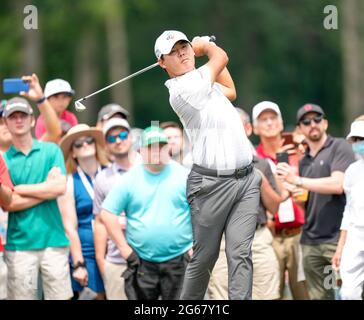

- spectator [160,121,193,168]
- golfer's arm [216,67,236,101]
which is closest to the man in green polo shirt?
spectator [160,121,193,168]

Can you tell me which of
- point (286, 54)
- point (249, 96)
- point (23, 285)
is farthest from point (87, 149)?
point (286, 54)

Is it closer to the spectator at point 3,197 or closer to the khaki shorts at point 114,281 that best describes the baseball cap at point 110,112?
the khaki shorts at point 114,281

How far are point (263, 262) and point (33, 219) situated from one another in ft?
7.54

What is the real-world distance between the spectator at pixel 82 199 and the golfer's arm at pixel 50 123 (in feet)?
0.50

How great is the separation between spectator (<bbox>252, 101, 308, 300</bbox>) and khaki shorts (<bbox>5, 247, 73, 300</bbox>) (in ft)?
7.37

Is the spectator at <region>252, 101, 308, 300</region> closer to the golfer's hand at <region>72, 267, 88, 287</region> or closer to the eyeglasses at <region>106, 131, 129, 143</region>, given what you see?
the eyeglasses at <region>106, 131, 129, 143</region>

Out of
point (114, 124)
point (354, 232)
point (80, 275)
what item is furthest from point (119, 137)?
point (354, 232)

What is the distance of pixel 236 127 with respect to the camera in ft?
30.4

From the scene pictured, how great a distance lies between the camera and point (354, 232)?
10523 millimetres

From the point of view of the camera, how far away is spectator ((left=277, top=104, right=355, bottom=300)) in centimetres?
1173

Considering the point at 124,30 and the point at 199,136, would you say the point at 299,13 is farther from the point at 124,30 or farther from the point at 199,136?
the point at 199,136

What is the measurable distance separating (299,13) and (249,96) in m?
4.71

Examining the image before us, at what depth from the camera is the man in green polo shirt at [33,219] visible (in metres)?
11.1

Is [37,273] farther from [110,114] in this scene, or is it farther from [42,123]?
[110,114]
